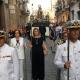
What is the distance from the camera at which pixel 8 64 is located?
7258 millimetres

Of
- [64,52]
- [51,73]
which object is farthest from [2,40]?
[51,73]

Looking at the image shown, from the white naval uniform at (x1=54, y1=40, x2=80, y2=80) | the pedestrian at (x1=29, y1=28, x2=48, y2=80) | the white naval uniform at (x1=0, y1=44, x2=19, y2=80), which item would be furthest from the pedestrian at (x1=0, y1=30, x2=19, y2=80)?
the pedestrian at (x1=29, y1=28, x2=48, y2=80)

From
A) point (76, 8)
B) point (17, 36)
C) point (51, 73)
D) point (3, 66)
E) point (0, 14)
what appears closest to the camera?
point (3, 66)

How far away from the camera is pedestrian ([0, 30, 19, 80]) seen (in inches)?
282

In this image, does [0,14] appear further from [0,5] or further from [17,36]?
[17,36]

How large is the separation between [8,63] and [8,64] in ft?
0.05

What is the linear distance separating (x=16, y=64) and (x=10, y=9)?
40.9 metres

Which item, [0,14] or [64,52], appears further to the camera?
[0,14]

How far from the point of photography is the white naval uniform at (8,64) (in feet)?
23.5

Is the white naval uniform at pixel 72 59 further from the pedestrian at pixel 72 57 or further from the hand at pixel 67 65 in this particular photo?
the hand at pixel 67 65

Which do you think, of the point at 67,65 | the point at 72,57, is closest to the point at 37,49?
the point at 72,57

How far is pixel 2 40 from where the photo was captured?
7.32 meters

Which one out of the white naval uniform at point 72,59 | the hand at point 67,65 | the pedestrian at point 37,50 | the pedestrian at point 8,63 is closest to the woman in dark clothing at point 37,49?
the pedestrian at point 37,50

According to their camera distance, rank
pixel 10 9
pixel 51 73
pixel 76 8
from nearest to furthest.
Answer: pixel 51 73
pixel 10 9
pixel 76 8
